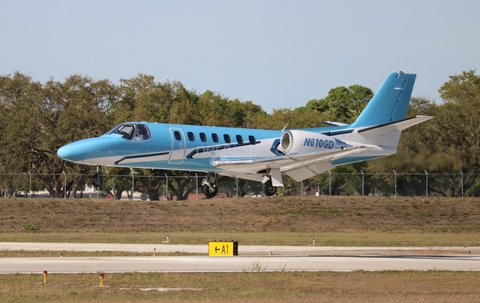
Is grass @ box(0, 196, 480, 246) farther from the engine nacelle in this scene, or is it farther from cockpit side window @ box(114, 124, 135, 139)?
cockpit side window @ box(114, 124, 135, 139)

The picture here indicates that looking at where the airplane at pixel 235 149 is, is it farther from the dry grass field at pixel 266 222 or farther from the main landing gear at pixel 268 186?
the dry grass field at pixel 266 222

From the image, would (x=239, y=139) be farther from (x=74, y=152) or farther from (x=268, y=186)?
(x=74, y=152)

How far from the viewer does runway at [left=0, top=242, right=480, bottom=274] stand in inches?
1394

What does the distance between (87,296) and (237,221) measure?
3883cm

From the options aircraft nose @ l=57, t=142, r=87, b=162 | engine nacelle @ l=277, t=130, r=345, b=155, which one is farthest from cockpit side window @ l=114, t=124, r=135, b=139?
engine nacelle @ l=277, t=130, r=345, b=155

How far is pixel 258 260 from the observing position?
39781mm

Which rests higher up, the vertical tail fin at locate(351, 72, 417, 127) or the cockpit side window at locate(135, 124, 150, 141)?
the vertical tail fin at locate(351, 72, 417, 127)

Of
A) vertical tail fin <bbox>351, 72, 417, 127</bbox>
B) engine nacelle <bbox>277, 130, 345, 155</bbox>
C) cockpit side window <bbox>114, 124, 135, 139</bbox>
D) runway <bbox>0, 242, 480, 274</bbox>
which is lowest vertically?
runway <bbox>0, 242, 480, 274</bbox>

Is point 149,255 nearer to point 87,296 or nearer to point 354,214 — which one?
point 87,296

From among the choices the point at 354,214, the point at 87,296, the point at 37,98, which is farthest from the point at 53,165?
the point at 87,296

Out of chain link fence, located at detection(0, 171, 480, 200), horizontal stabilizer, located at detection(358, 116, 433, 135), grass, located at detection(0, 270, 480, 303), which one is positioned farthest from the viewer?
chain link fence, located at detection(0, 171, 480, 200)

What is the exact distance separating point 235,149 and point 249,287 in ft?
29.2

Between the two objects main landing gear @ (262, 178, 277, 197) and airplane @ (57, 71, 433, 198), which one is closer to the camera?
airplane @ (57, 71, 433, 198)

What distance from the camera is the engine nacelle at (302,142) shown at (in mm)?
37062
